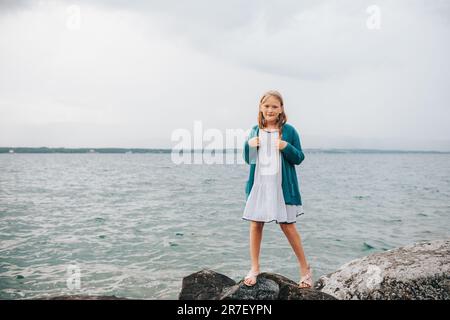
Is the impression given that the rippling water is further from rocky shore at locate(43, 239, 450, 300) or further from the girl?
the girl

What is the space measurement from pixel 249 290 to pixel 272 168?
5.30ft

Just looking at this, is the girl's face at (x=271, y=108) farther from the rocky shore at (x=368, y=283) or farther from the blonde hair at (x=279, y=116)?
the rocky shore at (x=368, y=283)

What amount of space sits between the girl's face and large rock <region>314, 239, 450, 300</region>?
2.71m

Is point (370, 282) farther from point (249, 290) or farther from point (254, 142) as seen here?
point (254, 142)

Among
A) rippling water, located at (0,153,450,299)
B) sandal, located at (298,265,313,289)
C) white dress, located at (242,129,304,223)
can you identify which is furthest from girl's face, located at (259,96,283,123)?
rippling water, located at (0,153,450,299)

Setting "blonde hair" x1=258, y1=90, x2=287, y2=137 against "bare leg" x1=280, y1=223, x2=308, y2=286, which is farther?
"bare leg" x1=280, y1=223, x2=308, y2=286

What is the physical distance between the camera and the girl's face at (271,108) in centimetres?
434

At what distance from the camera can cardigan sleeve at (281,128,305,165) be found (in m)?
4.30

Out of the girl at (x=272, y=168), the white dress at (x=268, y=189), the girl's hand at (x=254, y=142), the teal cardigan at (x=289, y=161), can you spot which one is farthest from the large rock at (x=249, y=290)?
the girl's hand at (x=254, y=142)

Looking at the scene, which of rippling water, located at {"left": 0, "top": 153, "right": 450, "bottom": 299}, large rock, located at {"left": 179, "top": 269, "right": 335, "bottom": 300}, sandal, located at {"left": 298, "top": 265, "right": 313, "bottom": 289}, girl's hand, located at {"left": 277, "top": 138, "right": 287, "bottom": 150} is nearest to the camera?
girl's hand, located at {"left": 277, "top": 138, "right": 287, "bottom": 150}

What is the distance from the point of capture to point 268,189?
440cm

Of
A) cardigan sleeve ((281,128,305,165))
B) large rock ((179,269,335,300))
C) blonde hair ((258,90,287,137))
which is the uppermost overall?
blonde hair ((258,90,287,137))
